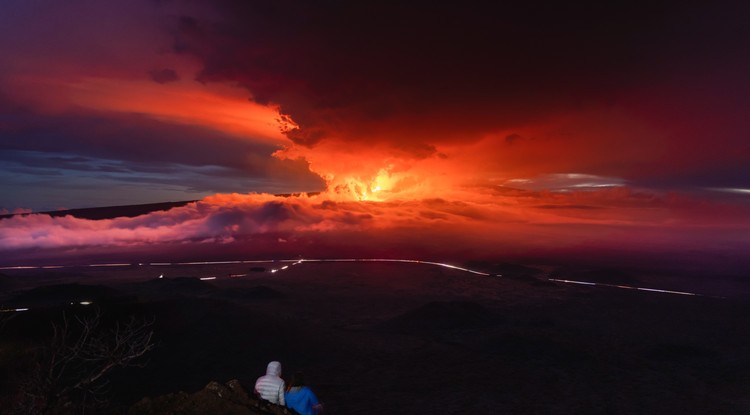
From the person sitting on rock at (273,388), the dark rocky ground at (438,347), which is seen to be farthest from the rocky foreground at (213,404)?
the dark rocky ground at (438,347)

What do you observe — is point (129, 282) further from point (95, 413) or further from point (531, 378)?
point (95, 413)

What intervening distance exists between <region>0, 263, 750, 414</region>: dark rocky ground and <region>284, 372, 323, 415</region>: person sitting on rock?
127 cm

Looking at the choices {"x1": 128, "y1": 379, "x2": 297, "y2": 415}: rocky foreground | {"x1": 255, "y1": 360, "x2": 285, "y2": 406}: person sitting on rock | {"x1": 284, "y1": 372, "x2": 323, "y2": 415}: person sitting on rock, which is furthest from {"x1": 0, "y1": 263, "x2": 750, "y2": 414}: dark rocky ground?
{"x1": 284, "y1": 372, "x2": 323, "y2": 415}: person sitting on rock

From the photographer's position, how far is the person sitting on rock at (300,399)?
37.7 ft

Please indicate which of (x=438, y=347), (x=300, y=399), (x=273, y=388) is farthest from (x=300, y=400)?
(x=438, y=347)

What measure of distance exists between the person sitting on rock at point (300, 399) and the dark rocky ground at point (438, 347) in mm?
1274

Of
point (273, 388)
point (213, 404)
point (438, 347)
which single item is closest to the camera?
point (213, 404)

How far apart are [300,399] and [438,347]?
86.1 ft

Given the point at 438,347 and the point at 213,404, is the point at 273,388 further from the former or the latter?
the point at 438,347

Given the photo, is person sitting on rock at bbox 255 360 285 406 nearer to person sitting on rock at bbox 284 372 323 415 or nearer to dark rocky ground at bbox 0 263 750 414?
person sitting on rock at bbox 284 372 323 415

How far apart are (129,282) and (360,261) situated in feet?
152

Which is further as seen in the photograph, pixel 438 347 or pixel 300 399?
pixel 438 347

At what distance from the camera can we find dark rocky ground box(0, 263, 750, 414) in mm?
25859

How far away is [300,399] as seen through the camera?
11516mm
